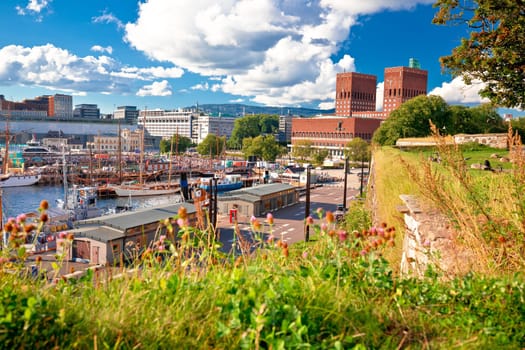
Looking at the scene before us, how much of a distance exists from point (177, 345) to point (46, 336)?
29.4 inches

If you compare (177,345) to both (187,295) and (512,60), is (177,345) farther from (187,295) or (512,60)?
(512,60)

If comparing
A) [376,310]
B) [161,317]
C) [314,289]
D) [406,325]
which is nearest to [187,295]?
[161,317]

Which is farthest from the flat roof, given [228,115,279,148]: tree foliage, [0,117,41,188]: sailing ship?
[228,115,279,148]: tree foliage

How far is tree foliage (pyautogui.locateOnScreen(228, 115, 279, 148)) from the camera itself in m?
142

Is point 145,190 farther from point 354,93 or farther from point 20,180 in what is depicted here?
point 354,93

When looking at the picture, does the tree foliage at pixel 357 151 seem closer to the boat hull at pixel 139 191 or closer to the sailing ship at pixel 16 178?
the boat hull at pixel 139 191

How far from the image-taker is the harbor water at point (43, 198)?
155 ft

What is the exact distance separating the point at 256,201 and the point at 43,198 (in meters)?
33.3

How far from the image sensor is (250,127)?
487 feet

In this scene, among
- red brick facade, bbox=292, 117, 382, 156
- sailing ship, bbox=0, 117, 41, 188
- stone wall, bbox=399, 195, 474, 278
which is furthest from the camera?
red brick facade, bbox=292, 117, 382, 156

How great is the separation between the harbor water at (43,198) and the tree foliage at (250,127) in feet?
264

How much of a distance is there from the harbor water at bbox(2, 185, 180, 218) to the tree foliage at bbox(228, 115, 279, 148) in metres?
80.5

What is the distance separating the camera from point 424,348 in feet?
8.89

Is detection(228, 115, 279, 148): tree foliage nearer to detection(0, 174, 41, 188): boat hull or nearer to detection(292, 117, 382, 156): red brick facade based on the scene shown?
detection(292, 117, 382, 156): red brick facade
